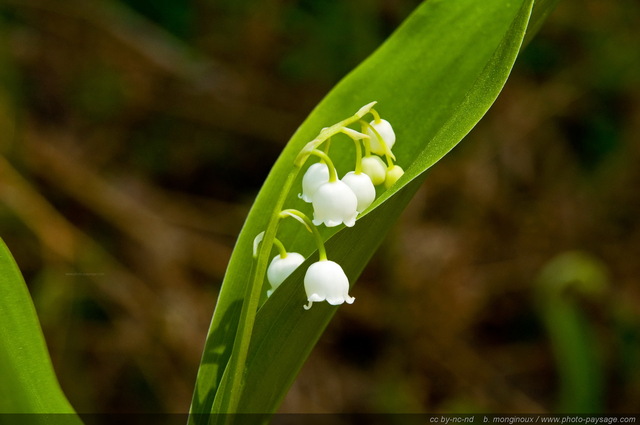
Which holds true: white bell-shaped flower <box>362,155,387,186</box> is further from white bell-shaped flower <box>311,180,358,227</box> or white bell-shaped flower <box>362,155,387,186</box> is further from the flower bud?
white bell-shaped flower <box>311,180,358,227</box>

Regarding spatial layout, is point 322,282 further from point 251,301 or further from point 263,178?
point 263,178

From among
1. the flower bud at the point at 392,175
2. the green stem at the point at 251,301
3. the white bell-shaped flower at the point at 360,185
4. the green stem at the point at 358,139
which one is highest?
the flower bud at the point at 392,175

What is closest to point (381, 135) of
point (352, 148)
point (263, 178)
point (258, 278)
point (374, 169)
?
point (374, 169)

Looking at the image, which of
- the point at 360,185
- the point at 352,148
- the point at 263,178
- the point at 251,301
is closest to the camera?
the point at 251,301

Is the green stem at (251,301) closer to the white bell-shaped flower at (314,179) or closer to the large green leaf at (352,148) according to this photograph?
the large green leaf at (352,148)

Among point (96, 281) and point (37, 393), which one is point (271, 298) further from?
point (96, 281)

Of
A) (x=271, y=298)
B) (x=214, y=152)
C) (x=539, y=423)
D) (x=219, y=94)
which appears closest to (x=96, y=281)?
(x=214, y=152)

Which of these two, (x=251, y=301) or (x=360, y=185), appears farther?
(x=360, y=185)

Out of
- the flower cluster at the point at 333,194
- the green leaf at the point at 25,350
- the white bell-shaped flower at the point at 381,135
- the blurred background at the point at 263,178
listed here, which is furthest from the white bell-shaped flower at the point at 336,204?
the blurred background at the point at 263,178
